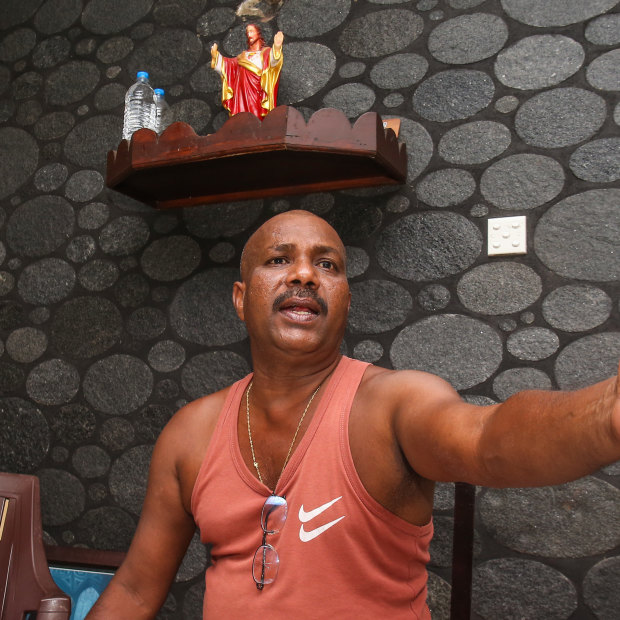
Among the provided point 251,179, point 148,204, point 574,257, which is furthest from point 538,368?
point 148,204

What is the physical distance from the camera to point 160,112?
2.33m

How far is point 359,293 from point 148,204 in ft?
2.80

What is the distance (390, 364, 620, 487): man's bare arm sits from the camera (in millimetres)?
705

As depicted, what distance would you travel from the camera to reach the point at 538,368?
5.58 feet

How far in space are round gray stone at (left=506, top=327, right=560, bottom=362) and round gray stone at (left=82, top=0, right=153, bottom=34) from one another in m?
1.92

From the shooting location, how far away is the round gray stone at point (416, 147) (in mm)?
1959

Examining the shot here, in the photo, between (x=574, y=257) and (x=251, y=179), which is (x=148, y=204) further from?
(x=574, y=257)

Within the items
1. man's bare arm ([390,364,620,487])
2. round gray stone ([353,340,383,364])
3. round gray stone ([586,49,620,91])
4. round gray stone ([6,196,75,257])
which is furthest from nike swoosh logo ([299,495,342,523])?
round gray stone ([6,196,75,257])

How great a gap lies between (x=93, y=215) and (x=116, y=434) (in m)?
0.82

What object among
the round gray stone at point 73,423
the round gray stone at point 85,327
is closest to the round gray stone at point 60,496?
the round gray stone at point 73,423

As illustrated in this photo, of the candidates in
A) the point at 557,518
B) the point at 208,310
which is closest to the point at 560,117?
the point at 557,518

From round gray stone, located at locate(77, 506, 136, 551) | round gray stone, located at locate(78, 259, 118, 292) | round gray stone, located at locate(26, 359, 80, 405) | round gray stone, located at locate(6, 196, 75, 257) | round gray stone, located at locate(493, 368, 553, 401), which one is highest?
round gray stone, located at locate(6, 196, 75, 257)

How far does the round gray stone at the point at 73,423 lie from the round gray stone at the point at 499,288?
4.35ft

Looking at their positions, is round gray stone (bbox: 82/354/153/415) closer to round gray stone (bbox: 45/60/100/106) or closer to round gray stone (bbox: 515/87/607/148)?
round gray stone (bbox: 45/60/100/106)
